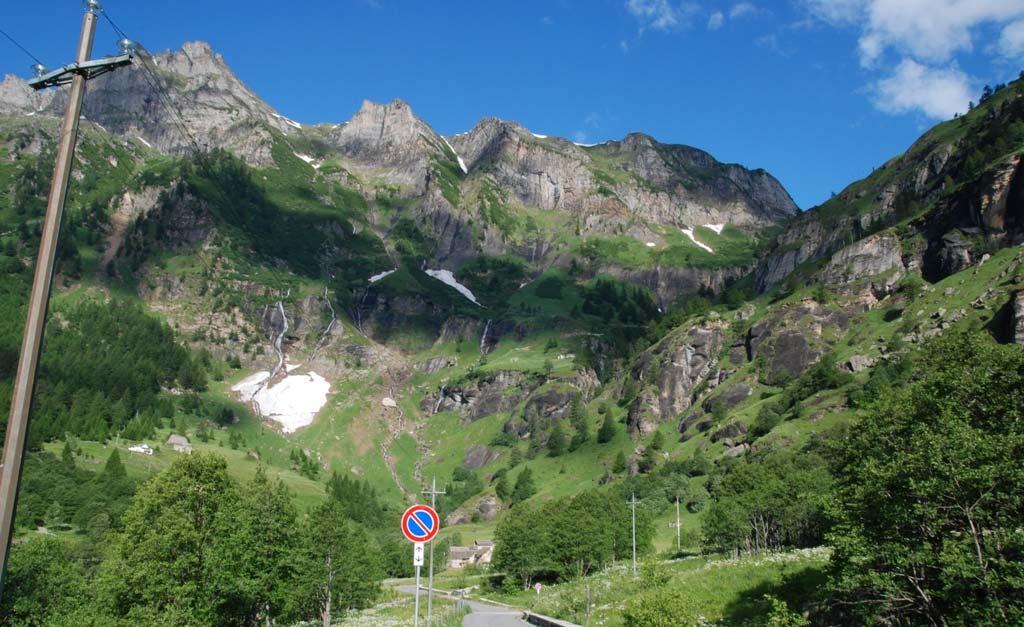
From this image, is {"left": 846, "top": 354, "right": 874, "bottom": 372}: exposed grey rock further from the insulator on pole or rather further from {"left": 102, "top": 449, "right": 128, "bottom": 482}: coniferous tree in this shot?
the insulator on pole

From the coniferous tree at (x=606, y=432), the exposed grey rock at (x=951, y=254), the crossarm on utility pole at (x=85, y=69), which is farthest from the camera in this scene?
the coniferous tree at (x=606, y=432)

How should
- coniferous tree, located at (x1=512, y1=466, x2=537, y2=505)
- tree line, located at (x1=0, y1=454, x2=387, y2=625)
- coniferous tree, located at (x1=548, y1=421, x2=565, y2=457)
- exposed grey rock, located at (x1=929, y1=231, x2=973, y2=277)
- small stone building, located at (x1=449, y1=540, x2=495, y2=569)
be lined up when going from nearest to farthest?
tree line, located at (x1=0, y1=454, x2=387, y2=625)
small stone building, located at (x1=449, y1=540, x2=495, y2=569)
coniferous tree, located at (x1=512, y1=466, x2=537, y2=505)
exposed grey rock, located at (x1=929, y1=231, x2=973, y2=277)
coniferous tree, located at (x1=548, y1=421, x2=565, y2=457)

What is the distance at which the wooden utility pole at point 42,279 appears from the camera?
1145 centimetres

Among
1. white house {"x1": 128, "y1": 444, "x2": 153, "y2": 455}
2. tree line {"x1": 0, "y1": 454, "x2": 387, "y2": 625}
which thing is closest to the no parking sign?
tree line {"x1": 0, "y1": 454, "x2": 387, "y2": 625}

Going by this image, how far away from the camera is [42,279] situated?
12.5 metres

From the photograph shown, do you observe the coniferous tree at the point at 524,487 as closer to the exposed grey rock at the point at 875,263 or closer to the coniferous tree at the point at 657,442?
the coniferous tree at the point at 657,442

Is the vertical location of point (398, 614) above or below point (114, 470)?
below

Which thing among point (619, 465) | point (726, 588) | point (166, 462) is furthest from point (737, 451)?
point (166, 462)

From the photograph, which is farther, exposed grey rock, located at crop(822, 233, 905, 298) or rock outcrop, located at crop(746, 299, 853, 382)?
exposed grey rock, located at crop(822, 233, 905, 298)

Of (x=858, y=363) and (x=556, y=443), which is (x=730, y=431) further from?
Result: (x=556, y=443)

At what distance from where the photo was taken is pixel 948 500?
2231 cm

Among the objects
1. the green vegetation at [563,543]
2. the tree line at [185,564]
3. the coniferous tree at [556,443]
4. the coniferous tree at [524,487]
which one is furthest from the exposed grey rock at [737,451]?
the tree line at [185,564]

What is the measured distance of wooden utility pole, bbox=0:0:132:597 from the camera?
11445mm

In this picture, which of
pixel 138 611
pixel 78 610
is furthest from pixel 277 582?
pixel 78 610
